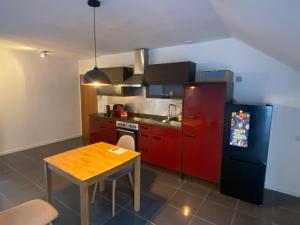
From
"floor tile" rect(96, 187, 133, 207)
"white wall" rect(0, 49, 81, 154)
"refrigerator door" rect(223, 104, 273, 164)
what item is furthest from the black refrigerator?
"white wall" rect(0, 49, 81, 154)

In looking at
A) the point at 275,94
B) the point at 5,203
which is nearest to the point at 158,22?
the point at 275,94

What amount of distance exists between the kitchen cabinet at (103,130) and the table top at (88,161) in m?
1.63

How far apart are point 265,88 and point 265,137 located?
0.86 metres

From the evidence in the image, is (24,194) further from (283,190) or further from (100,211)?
(283,190)

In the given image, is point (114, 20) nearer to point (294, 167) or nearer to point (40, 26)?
point (40, 26)

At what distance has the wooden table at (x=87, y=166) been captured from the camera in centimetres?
168

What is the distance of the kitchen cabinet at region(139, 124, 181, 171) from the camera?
3.17 m

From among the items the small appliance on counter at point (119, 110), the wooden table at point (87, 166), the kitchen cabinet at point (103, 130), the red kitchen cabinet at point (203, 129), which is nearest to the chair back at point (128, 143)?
the wooden table at point (87, 166)

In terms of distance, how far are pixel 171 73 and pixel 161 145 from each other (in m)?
1.37

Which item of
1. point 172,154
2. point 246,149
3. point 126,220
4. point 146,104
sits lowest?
point 126,220

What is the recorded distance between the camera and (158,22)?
90.5 inches

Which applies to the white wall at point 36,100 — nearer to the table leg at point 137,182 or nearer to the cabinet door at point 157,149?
the cabinet door at point 157,149

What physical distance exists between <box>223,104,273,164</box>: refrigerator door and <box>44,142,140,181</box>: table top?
1.50 metres

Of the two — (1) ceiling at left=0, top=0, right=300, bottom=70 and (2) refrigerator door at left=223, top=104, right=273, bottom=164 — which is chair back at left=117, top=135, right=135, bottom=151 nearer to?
(2) refrigerator door at left=223, top=104, right=273, bottom=164
